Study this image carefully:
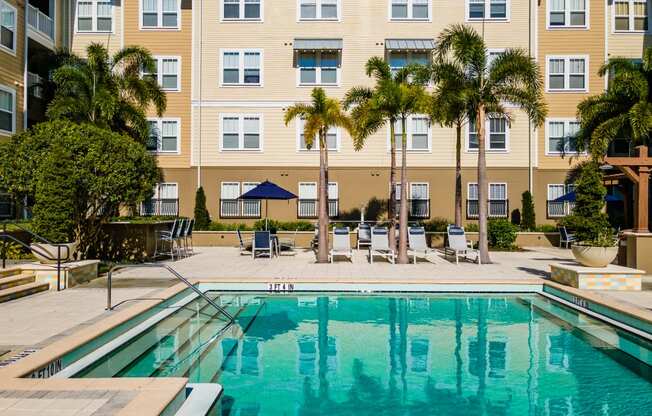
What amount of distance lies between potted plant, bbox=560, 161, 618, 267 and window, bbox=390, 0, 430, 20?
14784 millimetres

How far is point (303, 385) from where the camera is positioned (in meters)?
5.90

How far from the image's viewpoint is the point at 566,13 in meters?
23.3

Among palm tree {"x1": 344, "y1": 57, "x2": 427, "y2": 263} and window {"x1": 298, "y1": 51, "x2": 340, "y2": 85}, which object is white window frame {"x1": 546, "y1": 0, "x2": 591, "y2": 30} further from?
palm tree {"x1": 344, "y1": 57, "x2": 427, "y2": 263}

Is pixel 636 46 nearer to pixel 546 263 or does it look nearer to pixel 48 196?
pixel 546 263

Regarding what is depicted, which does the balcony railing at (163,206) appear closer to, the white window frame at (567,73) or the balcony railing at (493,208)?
the balcony railing at (493,208)

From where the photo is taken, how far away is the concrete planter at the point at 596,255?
1036 cm

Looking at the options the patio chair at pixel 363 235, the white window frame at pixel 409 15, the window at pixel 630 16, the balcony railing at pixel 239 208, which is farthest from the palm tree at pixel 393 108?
the window at pixel 630 16

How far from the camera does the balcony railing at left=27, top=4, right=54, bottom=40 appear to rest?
67.5ft

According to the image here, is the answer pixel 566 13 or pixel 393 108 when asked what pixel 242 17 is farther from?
pixel 566 13

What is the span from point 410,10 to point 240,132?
10.2 m

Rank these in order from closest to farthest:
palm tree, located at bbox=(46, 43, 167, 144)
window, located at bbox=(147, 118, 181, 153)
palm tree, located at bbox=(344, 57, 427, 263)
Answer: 1. palm tree, located at bbox=(344, 57, 427, 263)
2. palm tree, located at bbox=(46, 43, 167, 144)
3. window, located at bbox=(147, 118, 181, 153)

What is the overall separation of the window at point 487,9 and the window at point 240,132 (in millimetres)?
11669

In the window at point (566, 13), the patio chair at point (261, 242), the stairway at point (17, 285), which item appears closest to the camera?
the stairway at point (17, 285)

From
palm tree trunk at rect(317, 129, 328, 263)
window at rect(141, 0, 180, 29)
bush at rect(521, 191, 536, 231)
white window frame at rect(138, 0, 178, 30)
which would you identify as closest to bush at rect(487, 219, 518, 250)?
bush at rect(521, 191, 536, 231)
